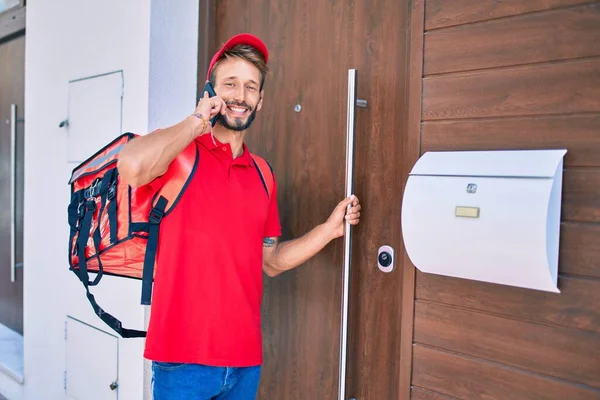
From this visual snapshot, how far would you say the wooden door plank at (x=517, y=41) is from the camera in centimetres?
133

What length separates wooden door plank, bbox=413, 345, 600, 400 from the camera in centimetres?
136

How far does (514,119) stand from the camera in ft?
4.68

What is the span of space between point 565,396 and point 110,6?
2.49m

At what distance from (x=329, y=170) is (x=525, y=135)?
2.52 ft

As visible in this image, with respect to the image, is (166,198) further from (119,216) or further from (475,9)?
(475,9)

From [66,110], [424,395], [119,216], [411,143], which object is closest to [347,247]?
[411,143]

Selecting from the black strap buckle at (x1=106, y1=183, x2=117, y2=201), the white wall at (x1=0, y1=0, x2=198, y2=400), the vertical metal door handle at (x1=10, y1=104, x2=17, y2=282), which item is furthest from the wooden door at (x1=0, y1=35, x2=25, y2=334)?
the black strap buckle at (x1=106, y1=183, x2=117, y2=201)

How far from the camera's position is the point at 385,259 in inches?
71.8

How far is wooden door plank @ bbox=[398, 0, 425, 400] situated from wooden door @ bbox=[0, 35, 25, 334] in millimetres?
3066

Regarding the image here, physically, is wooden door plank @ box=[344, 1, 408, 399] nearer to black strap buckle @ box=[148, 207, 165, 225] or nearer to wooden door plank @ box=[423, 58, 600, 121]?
wooden door plank @ box=[423, 58, 600, 121]

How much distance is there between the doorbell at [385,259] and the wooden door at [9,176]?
2.92m

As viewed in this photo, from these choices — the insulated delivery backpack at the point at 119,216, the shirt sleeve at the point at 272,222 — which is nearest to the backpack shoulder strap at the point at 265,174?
the shirt sleeve at the point at 272,222

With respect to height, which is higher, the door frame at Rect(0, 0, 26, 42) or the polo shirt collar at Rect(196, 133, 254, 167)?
the door frame at Rect(0, 0, 26, 42)

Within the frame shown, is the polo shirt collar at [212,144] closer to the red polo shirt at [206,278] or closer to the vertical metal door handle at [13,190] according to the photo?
the red polo shirt at [206,278]
